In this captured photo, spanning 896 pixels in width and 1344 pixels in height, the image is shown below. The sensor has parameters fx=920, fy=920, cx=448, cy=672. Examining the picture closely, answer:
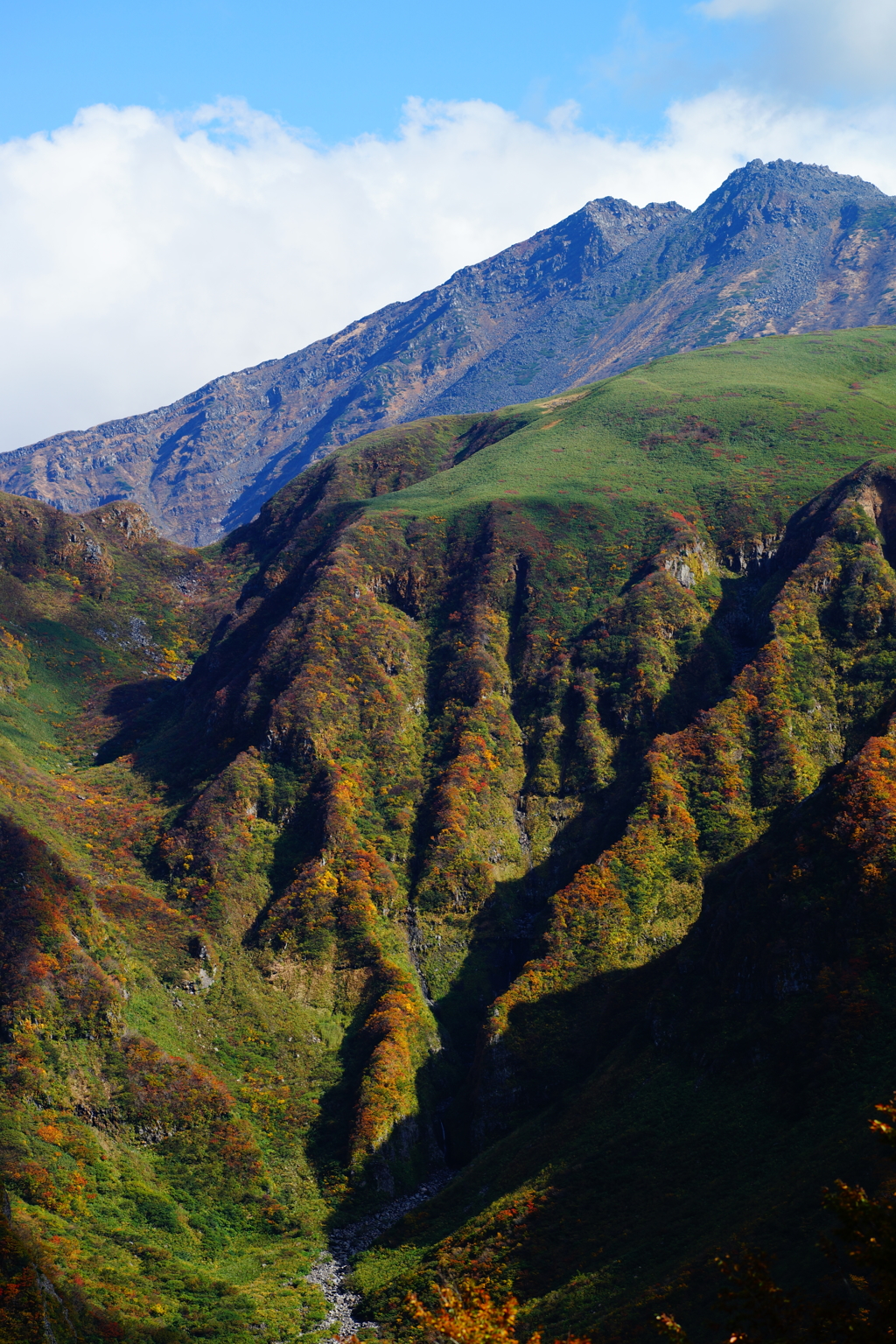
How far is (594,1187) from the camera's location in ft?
229

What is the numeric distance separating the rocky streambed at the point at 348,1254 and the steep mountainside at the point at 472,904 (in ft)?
4.37

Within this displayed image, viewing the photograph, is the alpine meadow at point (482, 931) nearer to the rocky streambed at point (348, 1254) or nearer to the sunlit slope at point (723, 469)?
the rocky streambed at point (348, 1254)

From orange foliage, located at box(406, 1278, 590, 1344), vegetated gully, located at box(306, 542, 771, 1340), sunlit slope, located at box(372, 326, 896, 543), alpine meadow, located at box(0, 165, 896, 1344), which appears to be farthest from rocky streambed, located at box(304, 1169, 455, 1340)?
sunlit slope, located at box(372, 326, 896, 543)

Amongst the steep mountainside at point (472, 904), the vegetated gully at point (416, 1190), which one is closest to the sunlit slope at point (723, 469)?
the steep mountainside at point (472, 904)

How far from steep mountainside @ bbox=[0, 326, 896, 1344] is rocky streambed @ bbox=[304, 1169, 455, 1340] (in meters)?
1.33

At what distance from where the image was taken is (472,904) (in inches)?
4545

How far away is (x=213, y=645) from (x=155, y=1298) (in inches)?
4784

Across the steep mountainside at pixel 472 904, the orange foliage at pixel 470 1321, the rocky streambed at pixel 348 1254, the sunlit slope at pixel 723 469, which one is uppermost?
the sunlit slope at pixel 723 469

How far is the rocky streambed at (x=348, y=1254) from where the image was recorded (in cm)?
Result: 6806

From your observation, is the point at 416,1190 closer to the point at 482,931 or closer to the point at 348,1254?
the point at 348,1254

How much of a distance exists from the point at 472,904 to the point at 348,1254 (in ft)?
145

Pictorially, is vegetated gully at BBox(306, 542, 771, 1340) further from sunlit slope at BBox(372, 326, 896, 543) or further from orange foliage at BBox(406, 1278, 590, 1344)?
orange foliage at BBox(406, 1278, 590, 1344)

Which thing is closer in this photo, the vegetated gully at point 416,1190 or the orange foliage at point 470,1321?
the orange foliage at point 470,1321

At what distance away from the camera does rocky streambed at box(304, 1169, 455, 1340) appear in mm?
68062
